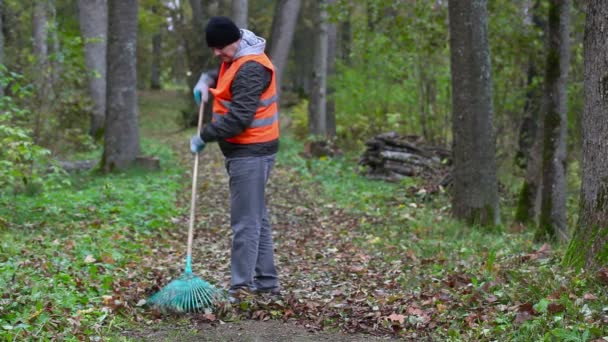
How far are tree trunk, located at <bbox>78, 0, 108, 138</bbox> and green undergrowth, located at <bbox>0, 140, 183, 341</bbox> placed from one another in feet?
28.9

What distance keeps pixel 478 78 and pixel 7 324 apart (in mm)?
6764

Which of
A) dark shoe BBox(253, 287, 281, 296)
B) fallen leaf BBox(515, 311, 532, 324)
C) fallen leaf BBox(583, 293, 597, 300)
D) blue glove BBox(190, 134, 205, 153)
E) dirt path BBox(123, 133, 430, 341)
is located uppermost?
blue glove BBox(190, 134, 205, 153)

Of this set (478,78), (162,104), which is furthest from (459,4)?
(162,104)

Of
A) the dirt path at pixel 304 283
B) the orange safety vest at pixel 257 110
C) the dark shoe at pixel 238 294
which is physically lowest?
the dirt path at pixel 304 283

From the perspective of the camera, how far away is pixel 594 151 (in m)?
5.39

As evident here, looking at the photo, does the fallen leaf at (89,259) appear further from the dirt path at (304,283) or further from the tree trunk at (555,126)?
the tree trunk at (555,126)

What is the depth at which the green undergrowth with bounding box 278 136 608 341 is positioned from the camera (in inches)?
183

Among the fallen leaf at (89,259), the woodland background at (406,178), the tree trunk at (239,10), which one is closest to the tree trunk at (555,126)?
the woodland background at (406,178)

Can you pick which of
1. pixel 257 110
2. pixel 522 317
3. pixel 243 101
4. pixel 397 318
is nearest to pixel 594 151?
pixel 522 317

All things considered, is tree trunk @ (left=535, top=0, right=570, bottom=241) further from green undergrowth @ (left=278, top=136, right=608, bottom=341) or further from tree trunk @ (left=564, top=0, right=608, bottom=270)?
tree trunk @ (left=564, top=0, right=608, bottom=270)

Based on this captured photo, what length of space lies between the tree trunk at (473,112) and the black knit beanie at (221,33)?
446cm

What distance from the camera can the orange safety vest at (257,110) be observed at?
5738mm

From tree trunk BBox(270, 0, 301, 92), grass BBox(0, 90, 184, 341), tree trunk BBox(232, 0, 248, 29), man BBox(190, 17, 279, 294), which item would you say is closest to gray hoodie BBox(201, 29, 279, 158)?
man BBox(190, 17, 279, 294)

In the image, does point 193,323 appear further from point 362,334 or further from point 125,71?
point 125,71
